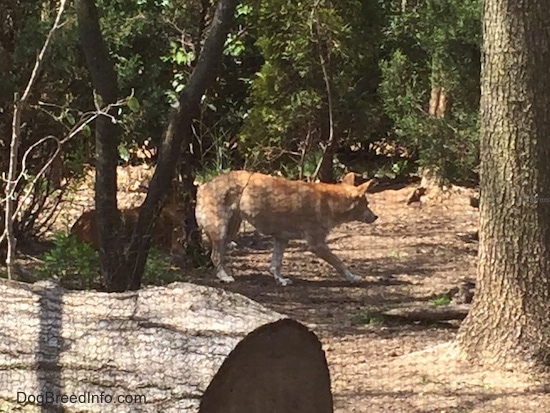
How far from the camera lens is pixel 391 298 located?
8953mm

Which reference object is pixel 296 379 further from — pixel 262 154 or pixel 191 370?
pixel 262 154

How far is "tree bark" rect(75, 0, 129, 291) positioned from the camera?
7336 millimetres

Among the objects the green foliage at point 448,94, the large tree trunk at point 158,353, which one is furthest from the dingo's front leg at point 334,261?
the large tree trunk at point 158,353

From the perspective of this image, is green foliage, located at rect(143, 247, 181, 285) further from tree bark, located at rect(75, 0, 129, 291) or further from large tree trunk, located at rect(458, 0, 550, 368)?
large tree trunk, located at rect(458, 0, 550, 368)

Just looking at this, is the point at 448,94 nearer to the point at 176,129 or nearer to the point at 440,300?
the point at 440,300

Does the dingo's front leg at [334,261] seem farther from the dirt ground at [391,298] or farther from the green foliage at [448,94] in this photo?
the green foliage at [448,94]

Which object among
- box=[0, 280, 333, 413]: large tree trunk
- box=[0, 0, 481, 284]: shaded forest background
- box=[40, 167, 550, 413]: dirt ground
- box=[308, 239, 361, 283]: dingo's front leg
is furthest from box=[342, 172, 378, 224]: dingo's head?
box=[0, 280, 333, 413]: large tree trunk

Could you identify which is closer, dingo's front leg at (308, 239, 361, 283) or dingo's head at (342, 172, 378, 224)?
dingo's front leg at (308, 239, 361, 283)

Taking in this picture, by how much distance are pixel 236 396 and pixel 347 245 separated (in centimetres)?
823

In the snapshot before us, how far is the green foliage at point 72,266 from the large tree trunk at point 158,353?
3.64 m

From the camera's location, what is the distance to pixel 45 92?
9.71m

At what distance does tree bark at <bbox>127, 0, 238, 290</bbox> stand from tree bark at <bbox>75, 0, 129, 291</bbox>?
12 centimetres

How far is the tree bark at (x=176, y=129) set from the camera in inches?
298

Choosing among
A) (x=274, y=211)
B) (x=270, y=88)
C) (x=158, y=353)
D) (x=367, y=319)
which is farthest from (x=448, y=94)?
(x=158, y=353)
